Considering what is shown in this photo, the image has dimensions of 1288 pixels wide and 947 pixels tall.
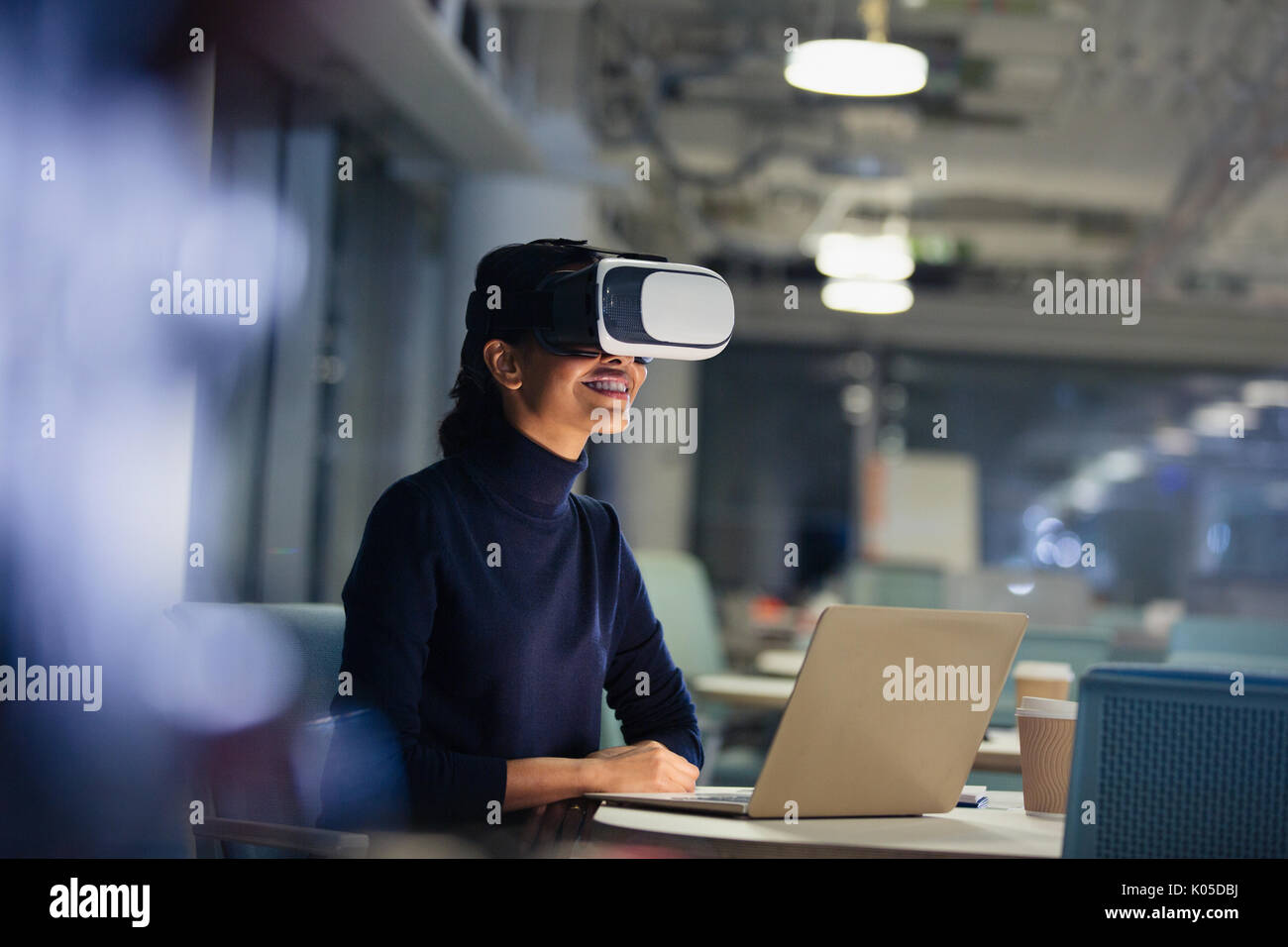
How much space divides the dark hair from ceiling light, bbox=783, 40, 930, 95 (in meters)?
2.42

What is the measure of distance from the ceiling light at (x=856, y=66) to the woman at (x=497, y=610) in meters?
2.44

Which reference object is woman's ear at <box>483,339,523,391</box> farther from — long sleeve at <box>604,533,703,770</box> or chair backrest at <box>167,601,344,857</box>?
chair backrest at <box>167,601,344,857</box>

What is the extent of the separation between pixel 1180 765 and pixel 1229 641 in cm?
298

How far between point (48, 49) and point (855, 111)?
4395mm

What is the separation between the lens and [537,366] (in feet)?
6.29

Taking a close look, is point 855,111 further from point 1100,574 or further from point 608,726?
point 1100,574

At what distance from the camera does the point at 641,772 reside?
1773 mm

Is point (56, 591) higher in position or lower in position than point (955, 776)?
higher

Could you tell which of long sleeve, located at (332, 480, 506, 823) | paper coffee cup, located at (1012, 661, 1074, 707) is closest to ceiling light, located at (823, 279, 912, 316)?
paper coffee cup, located at (1012, 661, 1074, 707)

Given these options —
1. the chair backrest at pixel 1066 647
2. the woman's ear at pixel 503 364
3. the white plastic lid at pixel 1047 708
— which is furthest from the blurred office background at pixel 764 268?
the white plastic lid at pixel 1047 708

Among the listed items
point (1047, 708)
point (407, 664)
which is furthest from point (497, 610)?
point (1047, 708)

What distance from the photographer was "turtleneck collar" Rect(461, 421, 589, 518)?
6.23 feet

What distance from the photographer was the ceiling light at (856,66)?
4.09 m

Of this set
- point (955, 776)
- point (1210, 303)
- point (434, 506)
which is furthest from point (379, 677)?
Result: point (1210, 303)
